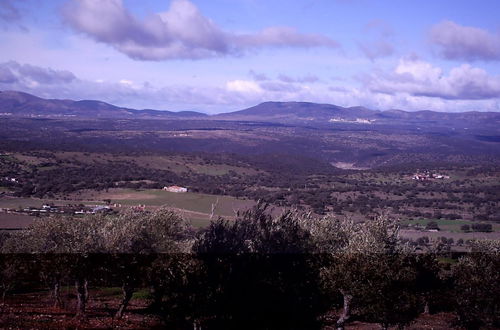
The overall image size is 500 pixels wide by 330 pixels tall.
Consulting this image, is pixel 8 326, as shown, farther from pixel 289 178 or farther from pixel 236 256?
pixel 289 178

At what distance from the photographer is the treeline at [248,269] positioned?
15.6 metres

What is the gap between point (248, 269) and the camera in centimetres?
1619

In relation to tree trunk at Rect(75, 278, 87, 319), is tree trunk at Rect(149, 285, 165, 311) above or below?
above

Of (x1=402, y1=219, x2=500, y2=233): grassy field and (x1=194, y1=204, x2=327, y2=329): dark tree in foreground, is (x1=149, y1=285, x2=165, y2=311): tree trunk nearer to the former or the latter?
(x1=194, y1=204, x2=327, y2=329): dark tree in foreground

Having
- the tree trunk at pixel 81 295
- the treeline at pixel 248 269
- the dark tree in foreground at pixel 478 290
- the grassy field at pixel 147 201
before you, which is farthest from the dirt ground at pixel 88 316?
the grassy field at pixel 147 201

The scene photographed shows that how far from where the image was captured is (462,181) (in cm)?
6606

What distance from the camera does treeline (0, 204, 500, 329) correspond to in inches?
616

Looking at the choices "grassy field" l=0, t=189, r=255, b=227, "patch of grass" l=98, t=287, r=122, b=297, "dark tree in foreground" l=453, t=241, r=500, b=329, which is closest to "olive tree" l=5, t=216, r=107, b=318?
"patch of grass" l=98, t=287, r=122, b=297

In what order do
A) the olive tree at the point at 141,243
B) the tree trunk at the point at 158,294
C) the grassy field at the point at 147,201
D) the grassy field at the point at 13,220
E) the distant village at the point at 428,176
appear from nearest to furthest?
the tree trunk at the point at 158,294 → the olive tree at the point at 141,243 → the grassy field at the point at 13,220 → the grassy field at the point at 147,201 → the distant village at the point at 428,176

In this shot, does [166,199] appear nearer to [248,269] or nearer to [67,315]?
[67,315]

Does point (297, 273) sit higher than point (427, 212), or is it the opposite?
point (297, 273)

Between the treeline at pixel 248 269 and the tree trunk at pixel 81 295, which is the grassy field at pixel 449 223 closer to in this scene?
the treeline at pixel 248 269

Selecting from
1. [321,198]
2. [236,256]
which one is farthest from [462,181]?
[236,256]

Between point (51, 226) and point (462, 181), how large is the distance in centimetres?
5777
